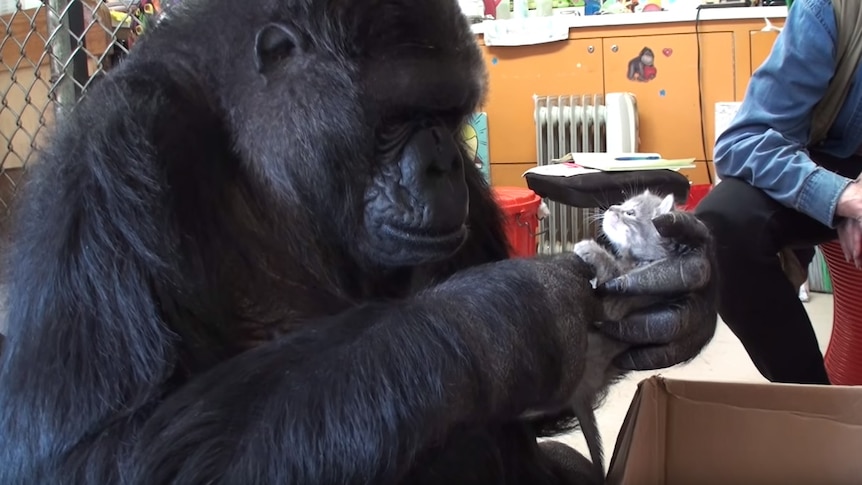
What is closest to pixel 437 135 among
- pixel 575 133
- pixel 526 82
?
pixel 575 133

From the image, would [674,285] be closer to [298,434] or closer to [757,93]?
[298,434]

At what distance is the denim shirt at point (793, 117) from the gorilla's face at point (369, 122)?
3.21ft

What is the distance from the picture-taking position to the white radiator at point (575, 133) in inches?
143

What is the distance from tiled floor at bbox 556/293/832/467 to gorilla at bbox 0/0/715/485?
3.11 ft

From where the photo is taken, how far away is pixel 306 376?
78 cm

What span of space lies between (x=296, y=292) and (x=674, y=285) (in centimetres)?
42

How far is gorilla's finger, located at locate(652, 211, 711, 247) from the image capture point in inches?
35.8

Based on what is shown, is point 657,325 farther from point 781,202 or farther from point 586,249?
point 781,202

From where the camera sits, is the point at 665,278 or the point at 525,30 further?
the point at 525,30

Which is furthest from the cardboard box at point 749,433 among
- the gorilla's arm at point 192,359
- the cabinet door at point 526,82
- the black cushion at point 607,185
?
the cabinet door at point 526,82

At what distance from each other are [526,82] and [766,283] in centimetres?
229

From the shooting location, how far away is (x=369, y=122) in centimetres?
96

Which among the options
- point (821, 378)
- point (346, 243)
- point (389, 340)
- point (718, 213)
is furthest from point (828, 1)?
point (389, 340)

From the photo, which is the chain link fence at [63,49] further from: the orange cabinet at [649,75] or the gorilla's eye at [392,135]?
the orange cabinet at [649,75]
